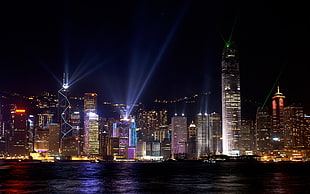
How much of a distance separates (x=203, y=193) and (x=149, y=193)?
7.50 metres

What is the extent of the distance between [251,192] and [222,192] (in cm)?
403

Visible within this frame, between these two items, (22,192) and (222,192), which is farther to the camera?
(222,192)

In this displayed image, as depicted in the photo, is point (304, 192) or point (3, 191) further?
point (304, 192)

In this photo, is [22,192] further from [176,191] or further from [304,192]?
[304,192]

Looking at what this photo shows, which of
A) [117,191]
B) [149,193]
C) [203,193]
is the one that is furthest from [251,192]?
[117,191]

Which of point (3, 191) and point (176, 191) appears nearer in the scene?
point (3, 191)

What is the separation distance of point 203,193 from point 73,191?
59.4 feet

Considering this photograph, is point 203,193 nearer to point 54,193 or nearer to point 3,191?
point 54,193

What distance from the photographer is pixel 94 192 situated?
55500 mm

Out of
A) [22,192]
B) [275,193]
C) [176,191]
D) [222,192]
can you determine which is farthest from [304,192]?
[22,192]

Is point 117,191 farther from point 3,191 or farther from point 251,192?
point 251,192

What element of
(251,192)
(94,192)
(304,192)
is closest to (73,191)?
(94,192)

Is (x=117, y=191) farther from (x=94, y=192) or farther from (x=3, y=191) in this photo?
(x=3, y=191)

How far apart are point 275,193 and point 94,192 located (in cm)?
2513
